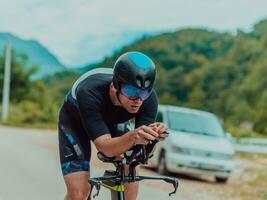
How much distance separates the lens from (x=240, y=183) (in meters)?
14.1

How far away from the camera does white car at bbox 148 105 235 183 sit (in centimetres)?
1384

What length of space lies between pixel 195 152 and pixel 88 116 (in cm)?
1052

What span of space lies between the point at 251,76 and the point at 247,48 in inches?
444

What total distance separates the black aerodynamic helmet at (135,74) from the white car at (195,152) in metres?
10.6

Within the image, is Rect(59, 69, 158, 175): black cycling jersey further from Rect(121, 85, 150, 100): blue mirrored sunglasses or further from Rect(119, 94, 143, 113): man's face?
Rect(121, 85, 150, 100): blue mirrored sunglasses

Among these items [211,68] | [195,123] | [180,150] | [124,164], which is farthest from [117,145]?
[211,68]

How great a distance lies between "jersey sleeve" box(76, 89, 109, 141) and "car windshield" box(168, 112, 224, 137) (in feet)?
36.1

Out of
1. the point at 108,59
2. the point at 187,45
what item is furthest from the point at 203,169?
the point at 187,45

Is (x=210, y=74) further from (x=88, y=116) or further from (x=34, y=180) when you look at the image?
(x=88, y=116)

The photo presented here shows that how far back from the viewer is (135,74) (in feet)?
10.6

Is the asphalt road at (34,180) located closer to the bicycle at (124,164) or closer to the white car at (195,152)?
the white car at (195,152)

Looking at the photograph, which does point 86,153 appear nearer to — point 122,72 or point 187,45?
point 122,72

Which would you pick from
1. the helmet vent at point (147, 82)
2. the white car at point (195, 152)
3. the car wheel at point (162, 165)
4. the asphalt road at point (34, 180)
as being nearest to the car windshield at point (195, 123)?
the white car at point (195, 152)

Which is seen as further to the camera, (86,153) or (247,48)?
(247,48)
